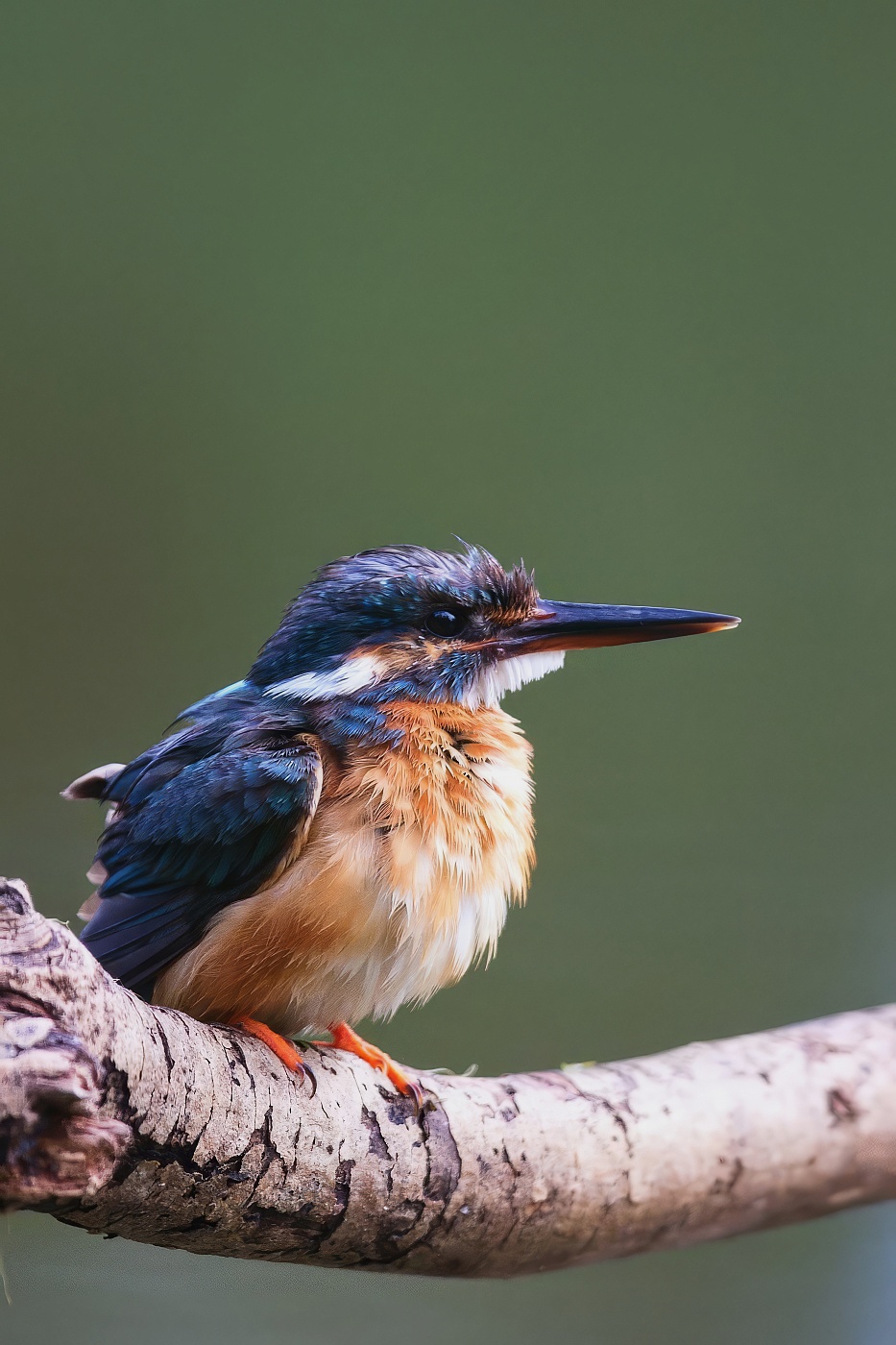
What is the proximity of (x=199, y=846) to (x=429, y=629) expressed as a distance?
0.46m

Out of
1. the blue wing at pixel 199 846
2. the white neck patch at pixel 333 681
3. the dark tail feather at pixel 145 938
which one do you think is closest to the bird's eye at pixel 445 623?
the white neck patch at pixel 333 681

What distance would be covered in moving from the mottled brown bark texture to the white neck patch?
0.44m

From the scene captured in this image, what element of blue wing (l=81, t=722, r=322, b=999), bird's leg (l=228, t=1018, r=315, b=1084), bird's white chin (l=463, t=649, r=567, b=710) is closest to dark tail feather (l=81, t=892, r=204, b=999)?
blue wing (l=81, t=722, r=322, b=999)

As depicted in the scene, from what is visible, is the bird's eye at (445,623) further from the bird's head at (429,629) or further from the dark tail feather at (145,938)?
the dark tail feather at (145,938)

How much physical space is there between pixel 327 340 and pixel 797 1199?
8.52 ft

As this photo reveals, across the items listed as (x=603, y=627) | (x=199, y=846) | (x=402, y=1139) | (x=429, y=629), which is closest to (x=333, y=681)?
(x=429, y=629)

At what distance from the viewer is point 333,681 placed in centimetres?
150

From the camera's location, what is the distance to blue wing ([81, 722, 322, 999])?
4.21 feet

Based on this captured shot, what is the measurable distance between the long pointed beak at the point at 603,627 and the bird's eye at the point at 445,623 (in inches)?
2.4

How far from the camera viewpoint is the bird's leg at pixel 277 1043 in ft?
4.16

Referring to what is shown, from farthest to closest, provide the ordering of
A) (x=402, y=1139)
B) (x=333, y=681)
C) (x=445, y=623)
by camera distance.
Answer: (x=445, y=623), (x=333, y=681), (x=402, y=1139)

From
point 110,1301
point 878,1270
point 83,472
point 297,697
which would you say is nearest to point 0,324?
point 83,472

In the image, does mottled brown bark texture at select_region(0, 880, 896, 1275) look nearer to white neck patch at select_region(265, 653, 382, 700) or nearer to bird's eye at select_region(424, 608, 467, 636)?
white neck patch at select_region(265, 653, 382, 700)

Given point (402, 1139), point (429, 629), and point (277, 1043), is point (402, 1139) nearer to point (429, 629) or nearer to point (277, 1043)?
point (277, 1043)
